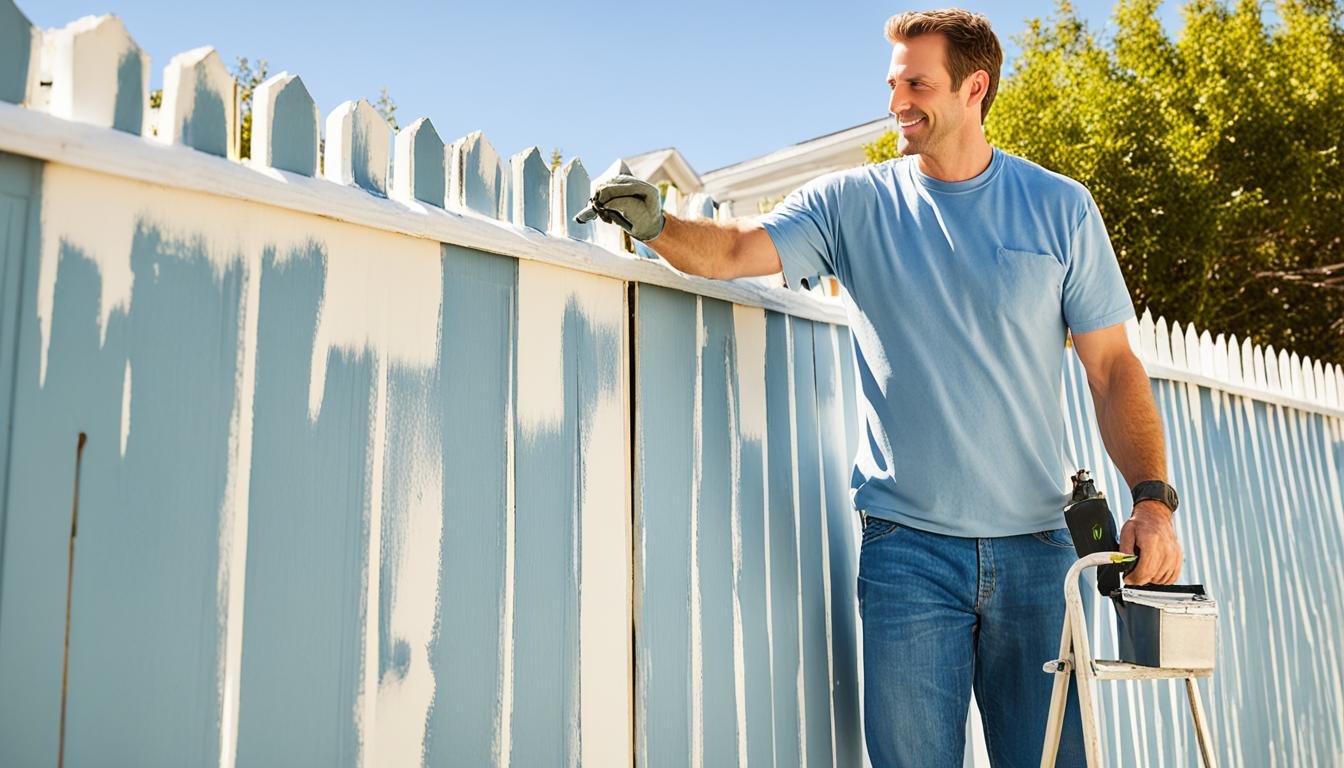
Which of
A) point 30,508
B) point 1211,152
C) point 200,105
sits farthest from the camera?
point 1211,152

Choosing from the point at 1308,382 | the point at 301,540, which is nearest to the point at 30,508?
the point at 301,540

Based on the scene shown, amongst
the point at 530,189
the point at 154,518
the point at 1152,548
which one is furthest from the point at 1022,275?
the point at 154,518

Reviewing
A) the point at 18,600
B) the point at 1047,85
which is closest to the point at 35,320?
the point at 18,600

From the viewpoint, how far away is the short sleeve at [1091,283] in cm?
242

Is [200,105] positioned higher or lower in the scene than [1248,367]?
lower

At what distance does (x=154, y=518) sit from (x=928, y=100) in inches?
74.8

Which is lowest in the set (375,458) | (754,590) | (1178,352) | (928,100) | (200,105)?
(754,590)

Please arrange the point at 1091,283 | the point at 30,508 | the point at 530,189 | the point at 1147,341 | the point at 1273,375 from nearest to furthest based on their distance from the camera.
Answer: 1. the point at 30,508
2. the point at 530,189
3. the point at 1091,283
4. the point at 1147,341
5. the point at 1273,375

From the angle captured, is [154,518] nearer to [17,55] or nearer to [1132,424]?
[17,55]

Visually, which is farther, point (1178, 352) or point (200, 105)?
point (1178, 352)

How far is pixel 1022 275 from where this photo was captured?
234cm

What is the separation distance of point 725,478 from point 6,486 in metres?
1.50

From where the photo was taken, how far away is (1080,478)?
7.06 ft

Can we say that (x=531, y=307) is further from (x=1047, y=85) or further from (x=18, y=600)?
(x=1047, y=85)
